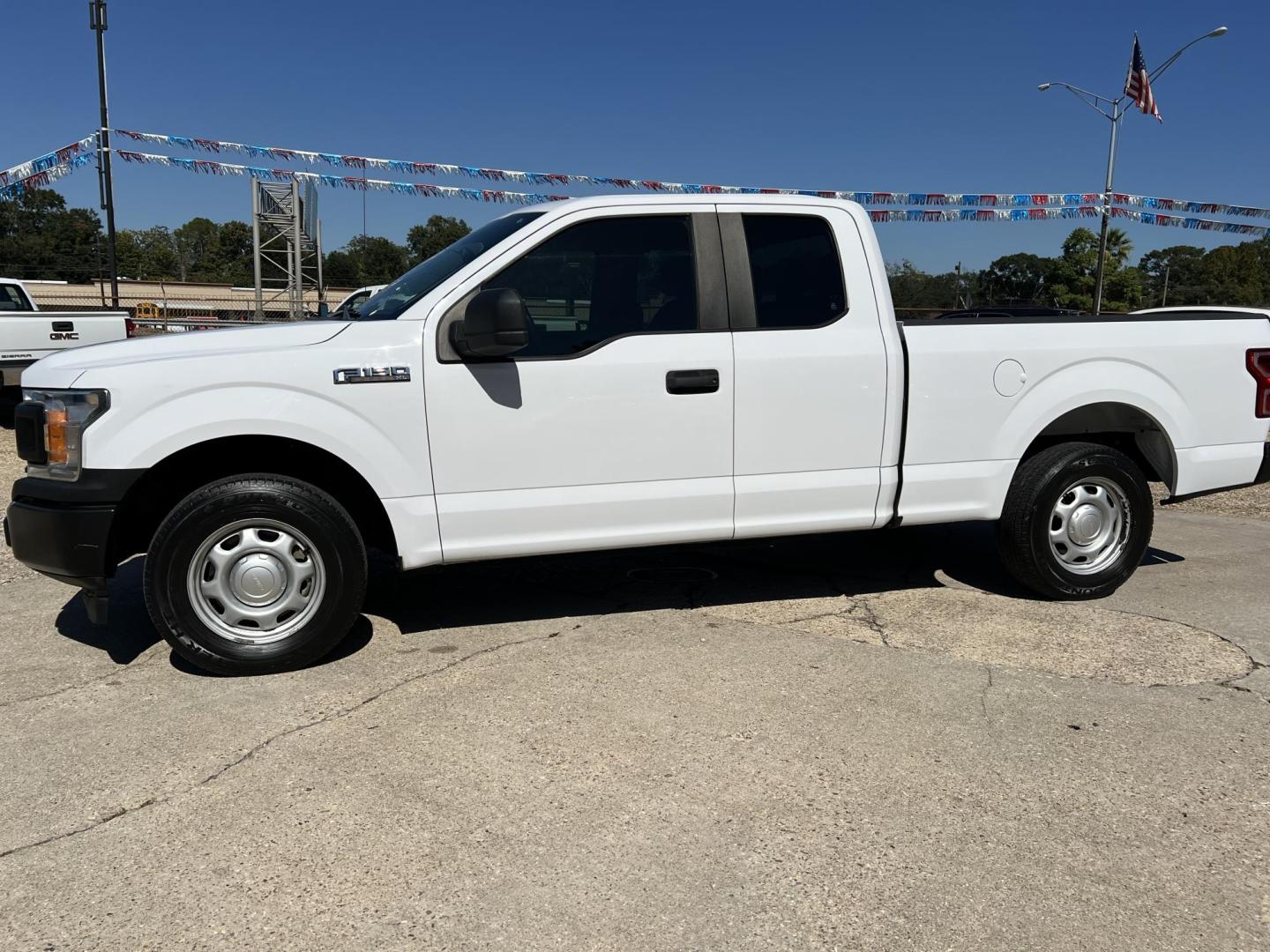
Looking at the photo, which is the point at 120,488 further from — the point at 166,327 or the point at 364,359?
the point at 166,327

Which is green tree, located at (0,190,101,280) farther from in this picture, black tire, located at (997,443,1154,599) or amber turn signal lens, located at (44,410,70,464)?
black tire, located at (997,443,1154,599)

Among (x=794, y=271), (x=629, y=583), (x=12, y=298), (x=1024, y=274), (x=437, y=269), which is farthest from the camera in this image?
(x=1024, y=274)

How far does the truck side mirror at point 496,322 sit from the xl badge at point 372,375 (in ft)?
1.02

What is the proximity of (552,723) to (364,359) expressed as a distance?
5.39 feet

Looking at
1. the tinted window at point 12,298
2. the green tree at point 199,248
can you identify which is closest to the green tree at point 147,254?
the green tree at point 199,248

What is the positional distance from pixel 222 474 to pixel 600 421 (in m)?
1.66

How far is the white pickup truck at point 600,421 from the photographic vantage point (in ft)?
12.6

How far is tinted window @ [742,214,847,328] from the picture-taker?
14.6ft

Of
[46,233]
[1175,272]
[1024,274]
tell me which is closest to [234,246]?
[46,233]

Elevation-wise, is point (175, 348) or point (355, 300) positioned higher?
point (355, 300)

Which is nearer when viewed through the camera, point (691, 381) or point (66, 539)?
point (66, 539)

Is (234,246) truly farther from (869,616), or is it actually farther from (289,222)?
(869,616)

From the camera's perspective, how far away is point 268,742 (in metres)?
3.41

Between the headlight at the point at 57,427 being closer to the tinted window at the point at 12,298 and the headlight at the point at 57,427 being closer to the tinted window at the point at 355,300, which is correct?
the tinted window at the point at 355,300
